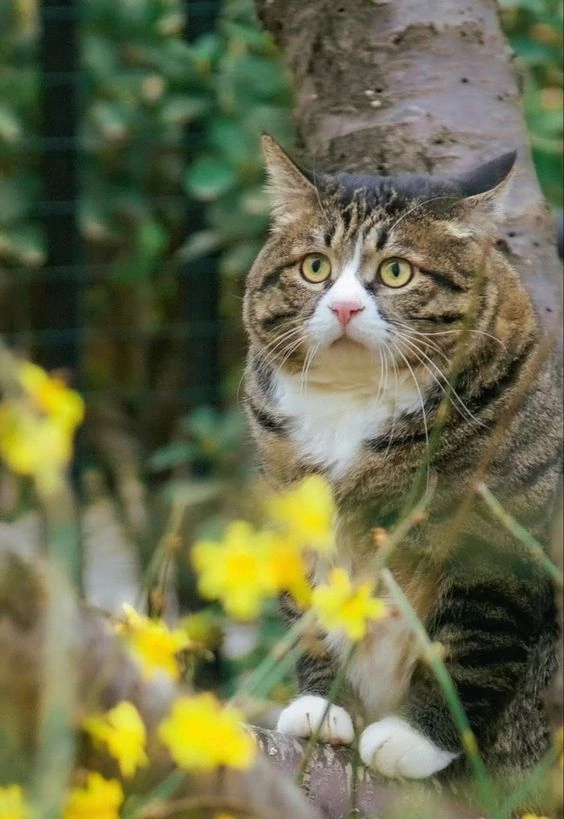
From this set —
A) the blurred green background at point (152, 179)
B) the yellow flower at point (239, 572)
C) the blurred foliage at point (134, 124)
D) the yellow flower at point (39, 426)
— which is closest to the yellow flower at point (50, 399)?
the yellow flower at point (39, 426)

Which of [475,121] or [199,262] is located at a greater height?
[475,121]

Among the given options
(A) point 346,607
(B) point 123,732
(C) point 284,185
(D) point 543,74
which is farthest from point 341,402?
(D) point 543,74

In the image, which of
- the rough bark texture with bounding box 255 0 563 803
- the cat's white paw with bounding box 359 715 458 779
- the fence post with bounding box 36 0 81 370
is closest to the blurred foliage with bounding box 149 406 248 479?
the fence post with bounding box 36 0 81 370

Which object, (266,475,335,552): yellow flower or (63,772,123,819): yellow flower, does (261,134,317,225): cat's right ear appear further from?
(63,772,123,819): yellow flower

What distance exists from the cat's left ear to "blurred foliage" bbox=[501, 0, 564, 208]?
84 centimetres

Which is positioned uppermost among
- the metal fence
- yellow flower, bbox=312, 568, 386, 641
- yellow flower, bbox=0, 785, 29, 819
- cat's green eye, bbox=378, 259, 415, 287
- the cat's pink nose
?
yellow flower, bbox=312, 568, 386, 641

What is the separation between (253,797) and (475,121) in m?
1.30

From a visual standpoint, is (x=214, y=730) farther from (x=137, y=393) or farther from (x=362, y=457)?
(x=137, y=393)

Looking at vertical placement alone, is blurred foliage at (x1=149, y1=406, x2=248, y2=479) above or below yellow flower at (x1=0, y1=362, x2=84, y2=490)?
below

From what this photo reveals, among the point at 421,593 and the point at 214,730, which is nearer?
the point at 214,730

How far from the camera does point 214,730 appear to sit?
661 millimetres

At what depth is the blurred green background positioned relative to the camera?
2.60 metres

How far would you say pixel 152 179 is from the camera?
300 cm

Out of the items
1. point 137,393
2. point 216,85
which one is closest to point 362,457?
point 216,85
